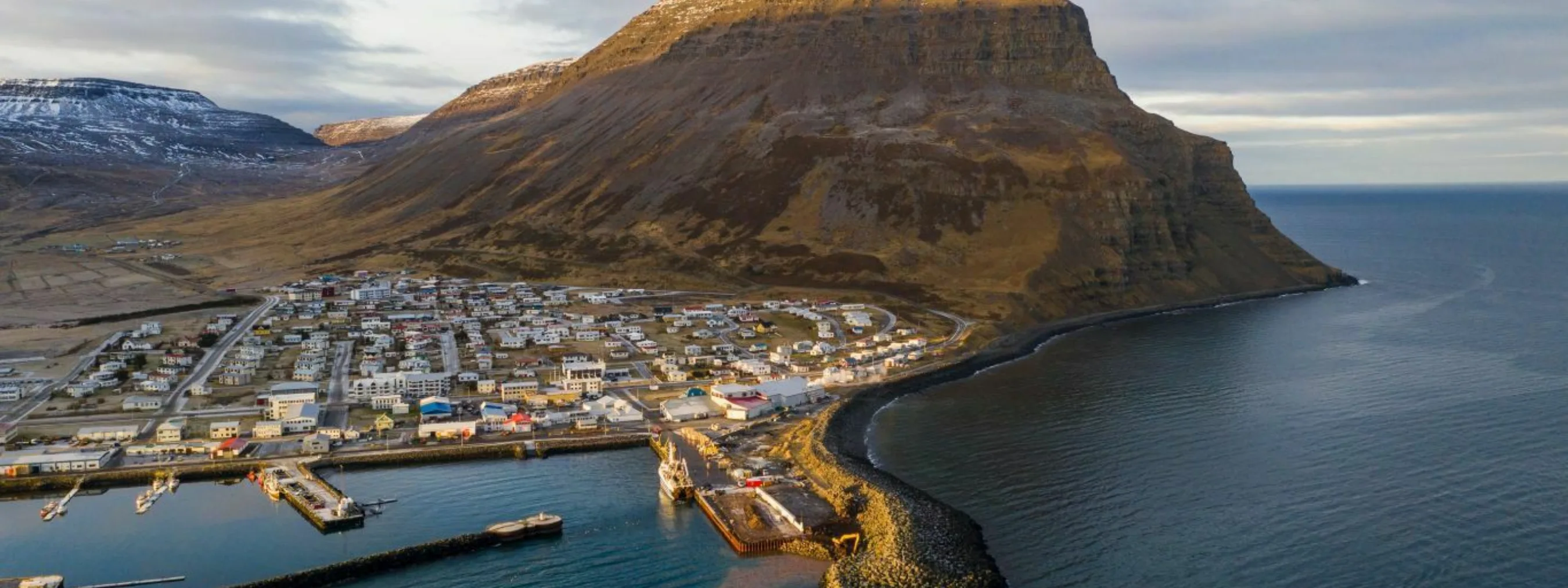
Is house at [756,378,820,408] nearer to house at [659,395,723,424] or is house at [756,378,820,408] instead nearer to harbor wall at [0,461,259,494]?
house at [659,395,723,424]

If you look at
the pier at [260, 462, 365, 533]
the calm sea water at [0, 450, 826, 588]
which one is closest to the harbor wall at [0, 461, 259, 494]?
the calm sea water at [0, 450, 826, 588]

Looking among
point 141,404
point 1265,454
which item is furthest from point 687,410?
point 141,404

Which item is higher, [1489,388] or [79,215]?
[79,215]

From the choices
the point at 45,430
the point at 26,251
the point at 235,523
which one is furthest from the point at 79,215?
the point at 235,523

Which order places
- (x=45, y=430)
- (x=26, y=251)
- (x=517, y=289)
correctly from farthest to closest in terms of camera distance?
(x=26, y=251)
(x=517, y=289)
(x=45, y=430)

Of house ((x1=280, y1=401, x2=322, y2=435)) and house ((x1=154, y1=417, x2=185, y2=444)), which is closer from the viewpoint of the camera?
house ((x1=154, y1=417, x2=185, y2=444))

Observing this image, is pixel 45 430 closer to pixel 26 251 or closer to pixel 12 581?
pixel 12 581
